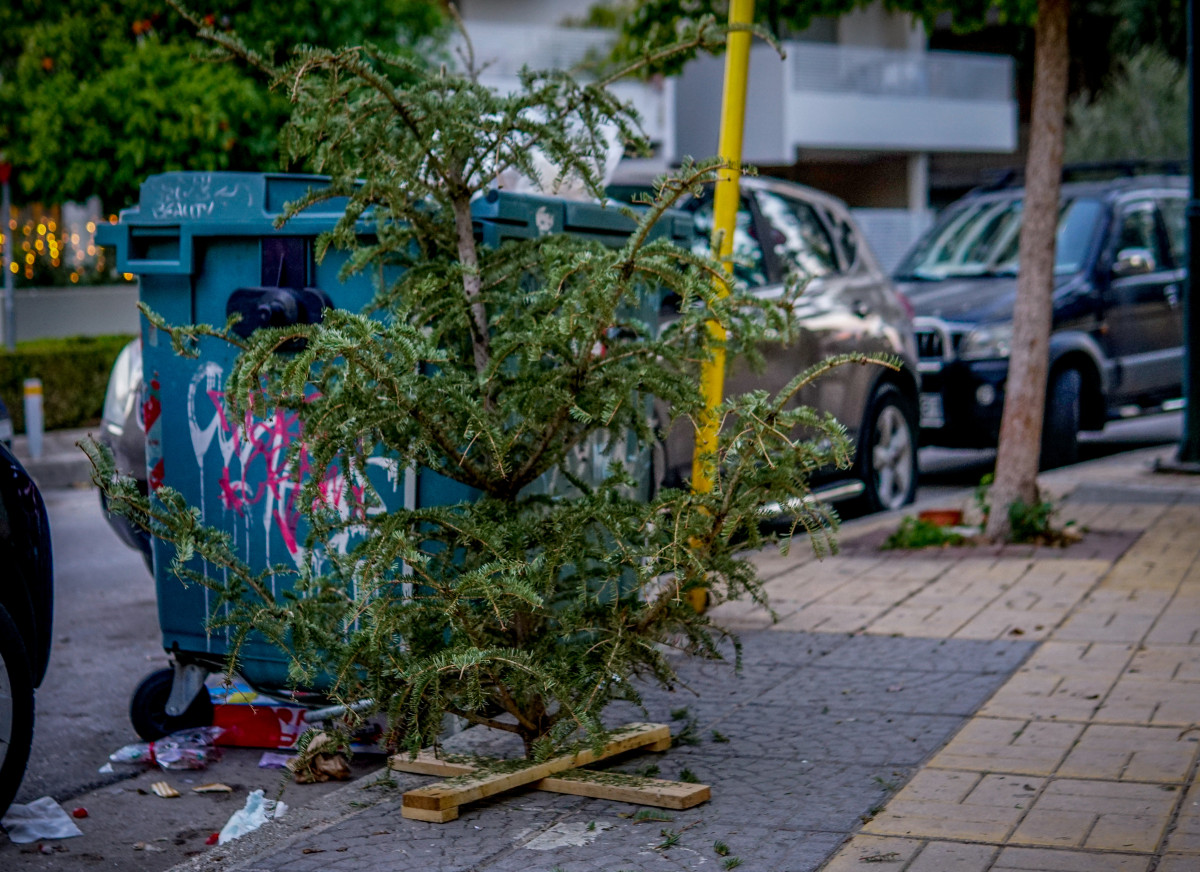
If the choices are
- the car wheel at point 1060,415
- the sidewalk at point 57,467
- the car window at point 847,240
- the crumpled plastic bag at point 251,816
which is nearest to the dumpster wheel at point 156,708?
the crumpled plastic bag at point 251,816

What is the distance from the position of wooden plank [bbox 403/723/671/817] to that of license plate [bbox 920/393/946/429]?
6.80 metres

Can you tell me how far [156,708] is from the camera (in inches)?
199

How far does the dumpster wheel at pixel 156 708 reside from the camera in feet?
16.5

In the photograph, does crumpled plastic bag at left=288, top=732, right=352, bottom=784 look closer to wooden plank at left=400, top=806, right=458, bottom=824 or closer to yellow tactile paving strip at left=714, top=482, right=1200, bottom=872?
wooden plank at left=400, top=806, right=458, bottom=824

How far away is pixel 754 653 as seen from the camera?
5.79 metres

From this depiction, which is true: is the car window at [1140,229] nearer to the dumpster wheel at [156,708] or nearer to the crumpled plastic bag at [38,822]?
the dumpster wheel at [156,708]

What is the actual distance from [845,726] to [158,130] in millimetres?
13047

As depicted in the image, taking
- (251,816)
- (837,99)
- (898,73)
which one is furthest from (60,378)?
(898,73)

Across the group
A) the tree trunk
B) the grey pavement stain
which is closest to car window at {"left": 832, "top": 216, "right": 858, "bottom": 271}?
the tree trunk

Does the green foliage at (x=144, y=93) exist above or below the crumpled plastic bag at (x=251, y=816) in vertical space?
above

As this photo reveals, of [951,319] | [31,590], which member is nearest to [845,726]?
[31,590]

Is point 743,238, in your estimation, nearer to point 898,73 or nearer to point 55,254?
point 55,254

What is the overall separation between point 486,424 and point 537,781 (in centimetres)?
104

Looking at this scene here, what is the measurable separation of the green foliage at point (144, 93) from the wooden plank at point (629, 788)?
1199 cm
